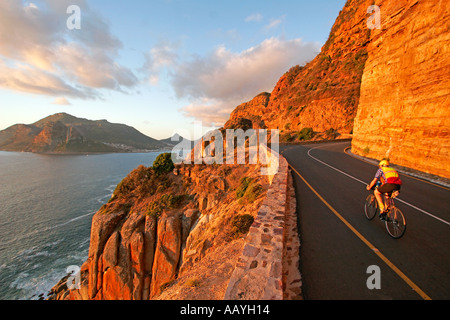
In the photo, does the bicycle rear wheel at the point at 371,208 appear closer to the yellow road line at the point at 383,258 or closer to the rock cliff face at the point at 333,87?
the yellow road line at the point at 383,258

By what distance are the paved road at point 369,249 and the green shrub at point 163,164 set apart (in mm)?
24138

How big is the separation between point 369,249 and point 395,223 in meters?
1.53

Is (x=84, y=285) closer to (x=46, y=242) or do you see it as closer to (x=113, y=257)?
(x=113, y=257)

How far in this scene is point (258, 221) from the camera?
5.83 metres

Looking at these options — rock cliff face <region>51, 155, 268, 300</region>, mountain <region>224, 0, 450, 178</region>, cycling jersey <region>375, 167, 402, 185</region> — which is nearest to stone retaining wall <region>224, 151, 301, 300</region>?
cycling jersey <region>375, 167, 402, 185</region>

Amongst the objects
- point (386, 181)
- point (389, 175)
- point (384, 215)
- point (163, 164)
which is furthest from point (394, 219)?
point (163, 164)

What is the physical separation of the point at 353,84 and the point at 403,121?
145 feet

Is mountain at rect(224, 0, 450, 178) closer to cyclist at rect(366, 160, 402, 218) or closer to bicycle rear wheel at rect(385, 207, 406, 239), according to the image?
cyclist at rect(366, 160, 402, 218)

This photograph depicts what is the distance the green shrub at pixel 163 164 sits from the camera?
93.3 feet

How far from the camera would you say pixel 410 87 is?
1362cm

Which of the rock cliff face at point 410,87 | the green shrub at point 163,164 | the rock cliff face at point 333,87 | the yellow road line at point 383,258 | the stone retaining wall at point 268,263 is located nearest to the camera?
the stone retaining wall at point 268,263

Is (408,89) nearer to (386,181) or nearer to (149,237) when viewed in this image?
(386,181)

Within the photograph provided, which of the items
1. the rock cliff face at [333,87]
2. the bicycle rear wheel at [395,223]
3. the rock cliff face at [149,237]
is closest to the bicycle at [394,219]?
the bicycle rear wheel at [395,223]
